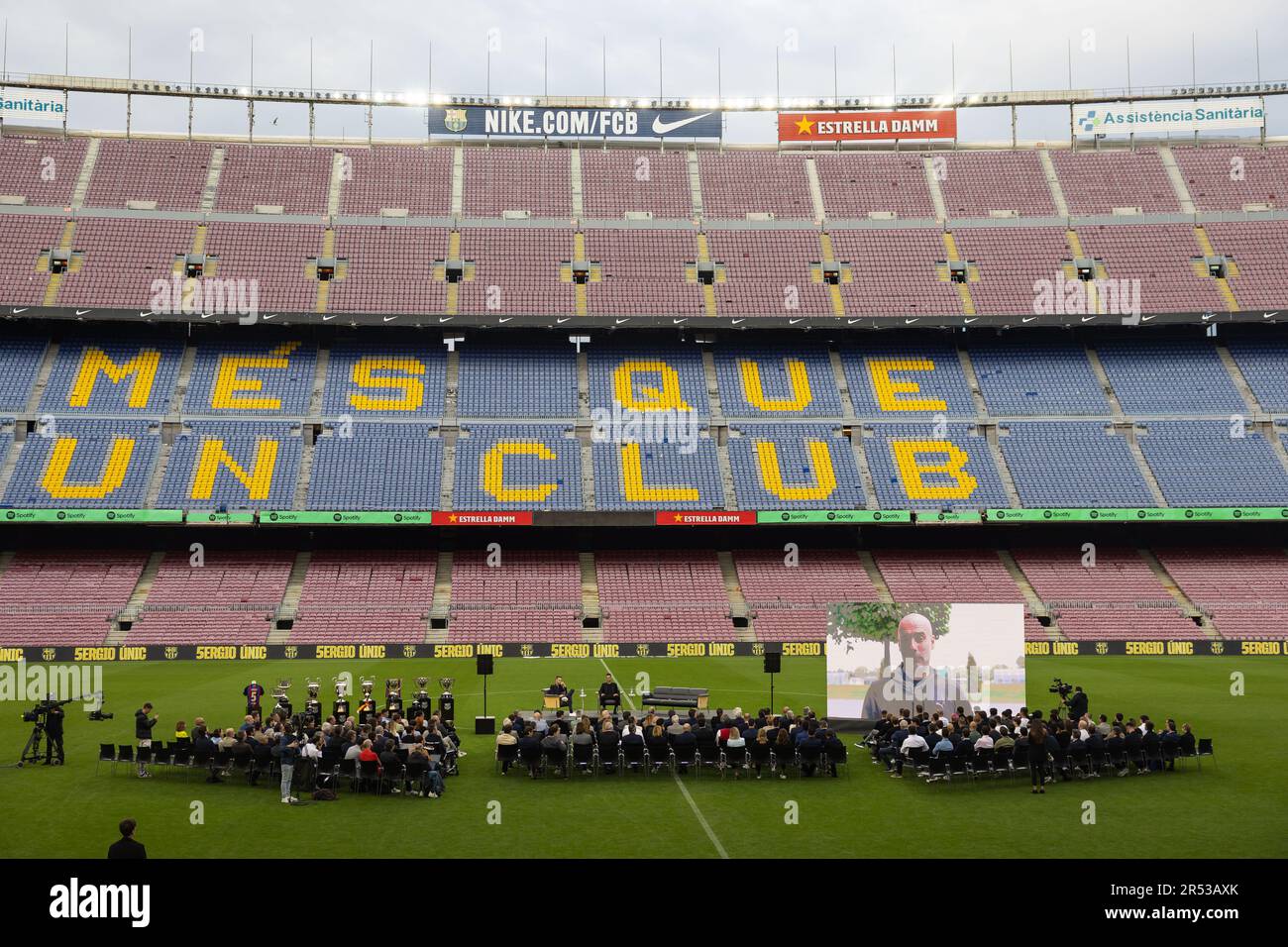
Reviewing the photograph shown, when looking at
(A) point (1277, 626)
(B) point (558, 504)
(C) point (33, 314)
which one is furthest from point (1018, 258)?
(C) point (33, 314)

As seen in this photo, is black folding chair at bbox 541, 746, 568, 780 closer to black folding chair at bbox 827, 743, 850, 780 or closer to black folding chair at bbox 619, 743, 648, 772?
black folding chair at bbox 619, 743, 648, 772

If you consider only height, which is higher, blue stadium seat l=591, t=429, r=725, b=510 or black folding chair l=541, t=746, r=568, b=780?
blue stadium seat l=591, t=429, r=725, b=510

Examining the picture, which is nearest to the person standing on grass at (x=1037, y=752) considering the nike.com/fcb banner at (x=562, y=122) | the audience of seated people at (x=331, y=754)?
the audience of seated people at (x=331, y=754)

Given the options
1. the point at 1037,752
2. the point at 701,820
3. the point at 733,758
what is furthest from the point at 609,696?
the point at 1037,752

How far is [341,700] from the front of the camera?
30.8 m

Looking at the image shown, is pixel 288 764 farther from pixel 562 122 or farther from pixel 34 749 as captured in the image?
pixel 562 122

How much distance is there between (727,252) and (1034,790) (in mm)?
49667

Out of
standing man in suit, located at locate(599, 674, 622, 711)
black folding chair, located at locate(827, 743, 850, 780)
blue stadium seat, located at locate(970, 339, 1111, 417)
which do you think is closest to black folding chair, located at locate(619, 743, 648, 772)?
black folding chair, located at locate(827, 743, 850, 780)

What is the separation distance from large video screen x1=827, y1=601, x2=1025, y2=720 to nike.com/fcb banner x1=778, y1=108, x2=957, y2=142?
5399 cm

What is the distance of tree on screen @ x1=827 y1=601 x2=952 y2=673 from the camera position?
27.3m

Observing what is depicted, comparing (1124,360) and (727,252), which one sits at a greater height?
(727,252)

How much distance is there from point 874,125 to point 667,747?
198 ft

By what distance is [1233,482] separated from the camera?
56.6 m
